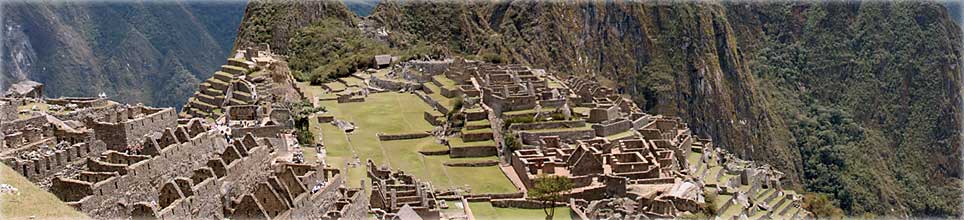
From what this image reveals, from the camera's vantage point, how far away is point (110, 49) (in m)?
63.4

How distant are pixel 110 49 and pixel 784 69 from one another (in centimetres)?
12863

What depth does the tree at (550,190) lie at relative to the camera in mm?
32875

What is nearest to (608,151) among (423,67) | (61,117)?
(61,117)

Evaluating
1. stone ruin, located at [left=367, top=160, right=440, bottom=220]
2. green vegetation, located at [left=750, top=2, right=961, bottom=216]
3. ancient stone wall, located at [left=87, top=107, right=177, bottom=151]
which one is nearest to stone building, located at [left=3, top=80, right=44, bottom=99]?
ancient stone wall, located at [left=87, top=107, right=177, bottom=151]

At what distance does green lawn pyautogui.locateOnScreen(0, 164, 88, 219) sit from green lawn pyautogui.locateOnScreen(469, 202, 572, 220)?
15.6 metres

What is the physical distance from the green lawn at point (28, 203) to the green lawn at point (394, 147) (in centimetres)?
1062

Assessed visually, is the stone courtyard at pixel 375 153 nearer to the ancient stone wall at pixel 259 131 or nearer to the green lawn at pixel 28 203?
the ancient stone wall at pixel 259 131

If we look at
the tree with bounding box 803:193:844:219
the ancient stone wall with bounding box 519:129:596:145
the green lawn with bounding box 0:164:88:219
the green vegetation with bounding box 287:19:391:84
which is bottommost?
the tree with bounding box 803:193:844:219

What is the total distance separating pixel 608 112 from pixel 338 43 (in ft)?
152

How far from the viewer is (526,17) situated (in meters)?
134

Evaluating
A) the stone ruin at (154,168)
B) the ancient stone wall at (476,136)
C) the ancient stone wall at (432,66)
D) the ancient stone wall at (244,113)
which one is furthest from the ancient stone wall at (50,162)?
the ancient stone wall at (432,66)

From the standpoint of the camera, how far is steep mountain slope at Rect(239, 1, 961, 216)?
114875mm

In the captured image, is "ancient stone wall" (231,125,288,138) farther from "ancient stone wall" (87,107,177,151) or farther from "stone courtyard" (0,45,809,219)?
"ancient stone wall" (87,107,177,151)

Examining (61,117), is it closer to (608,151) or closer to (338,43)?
(608,151)
